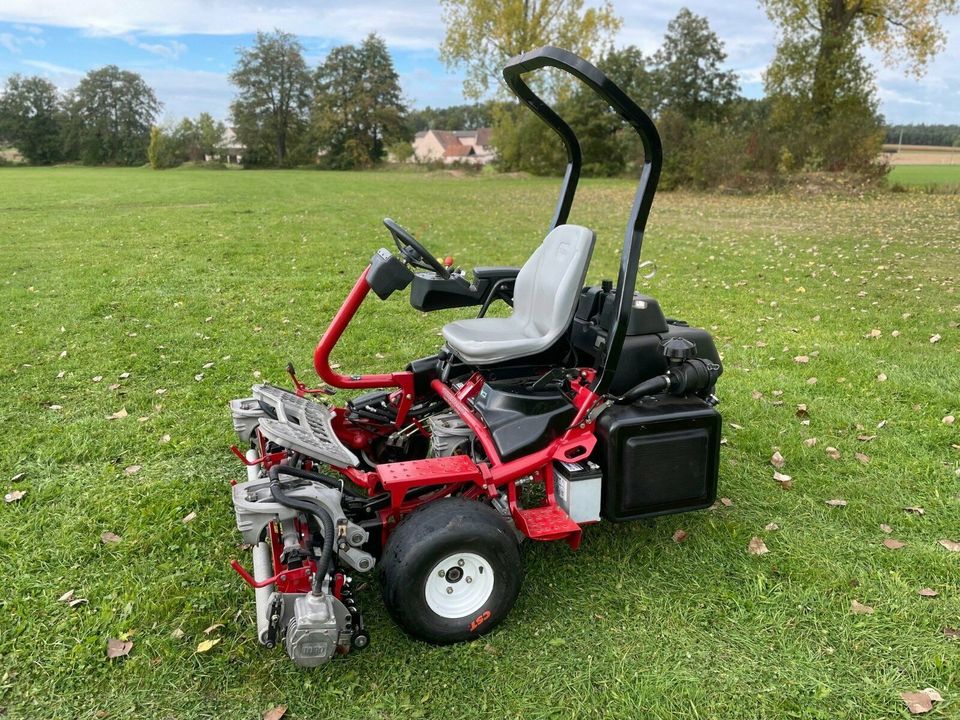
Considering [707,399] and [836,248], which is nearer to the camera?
[707,399]

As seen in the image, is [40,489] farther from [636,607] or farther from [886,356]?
[886,356]

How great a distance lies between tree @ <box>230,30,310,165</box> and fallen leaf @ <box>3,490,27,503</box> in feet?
184

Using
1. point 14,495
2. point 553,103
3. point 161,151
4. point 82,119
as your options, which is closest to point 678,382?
point 14,495

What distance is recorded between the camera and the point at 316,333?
6.60 meters

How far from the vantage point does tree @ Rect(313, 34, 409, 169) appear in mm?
52688

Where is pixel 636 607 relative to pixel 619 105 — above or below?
below

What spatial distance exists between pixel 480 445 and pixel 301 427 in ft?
2.68

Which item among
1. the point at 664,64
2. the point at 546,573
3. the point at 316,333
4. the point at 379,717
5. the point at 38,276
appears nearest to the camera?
the point at 379,717

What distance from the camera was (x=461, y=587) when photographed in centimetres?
277

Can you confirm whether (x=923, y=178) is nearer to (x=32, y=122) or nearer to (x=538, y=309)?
(x=538, y=309)

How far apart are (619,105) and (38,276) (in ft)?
27.3

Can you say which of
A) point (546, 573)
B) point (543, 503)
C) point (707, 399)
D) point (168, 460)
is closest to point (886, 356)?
point (707, 399)

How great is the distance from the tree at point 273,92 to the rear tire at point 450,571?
57.6 metres

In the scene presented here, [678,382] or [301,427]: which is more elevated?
[678,382]
